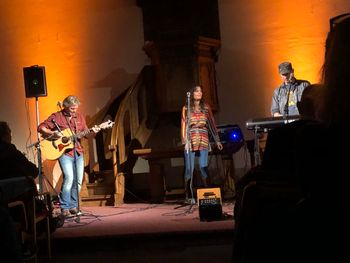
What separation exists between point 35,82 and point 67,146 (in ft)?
4.47

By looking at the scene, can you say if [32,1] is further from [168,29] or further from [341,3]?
[341,3]

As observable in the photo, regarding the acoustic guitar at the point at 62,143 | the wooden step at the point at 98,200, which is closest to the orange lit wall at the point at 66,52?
the wooden step at the point at 98,200

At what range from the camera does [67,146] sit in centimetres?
685

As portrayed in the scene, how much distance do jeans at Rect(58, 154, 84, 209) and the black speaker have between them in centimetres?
127

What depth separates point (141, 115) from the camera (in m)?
8.66

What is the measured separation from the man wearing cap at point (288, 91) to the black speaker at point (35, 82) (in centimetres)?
355

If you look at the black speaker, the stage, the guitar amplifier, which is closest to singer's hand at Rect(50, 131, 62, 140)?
the black speaker

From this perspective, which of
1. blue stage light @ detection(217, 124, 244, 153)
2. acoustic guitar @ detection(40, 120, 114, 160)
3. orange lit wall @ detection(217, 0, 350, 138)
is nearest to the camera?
acoustic guitar @ detection(40, 120, 114, 160)

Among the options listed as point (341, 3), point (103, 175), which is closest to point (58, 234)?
point (103, 175)

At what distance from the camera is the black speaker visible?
296 inches

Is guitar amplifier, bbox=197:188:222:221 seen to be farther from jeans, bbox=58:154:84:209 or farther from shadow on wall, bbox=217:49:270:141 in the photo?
shadow on wall, bbox=217:49:270:141

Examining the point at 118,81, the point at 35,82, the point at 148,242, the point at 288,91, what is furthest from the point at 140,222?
the point at 118,81

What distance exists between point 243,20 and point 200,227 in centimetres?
491

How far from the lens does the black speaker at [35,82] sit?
7512 mm
